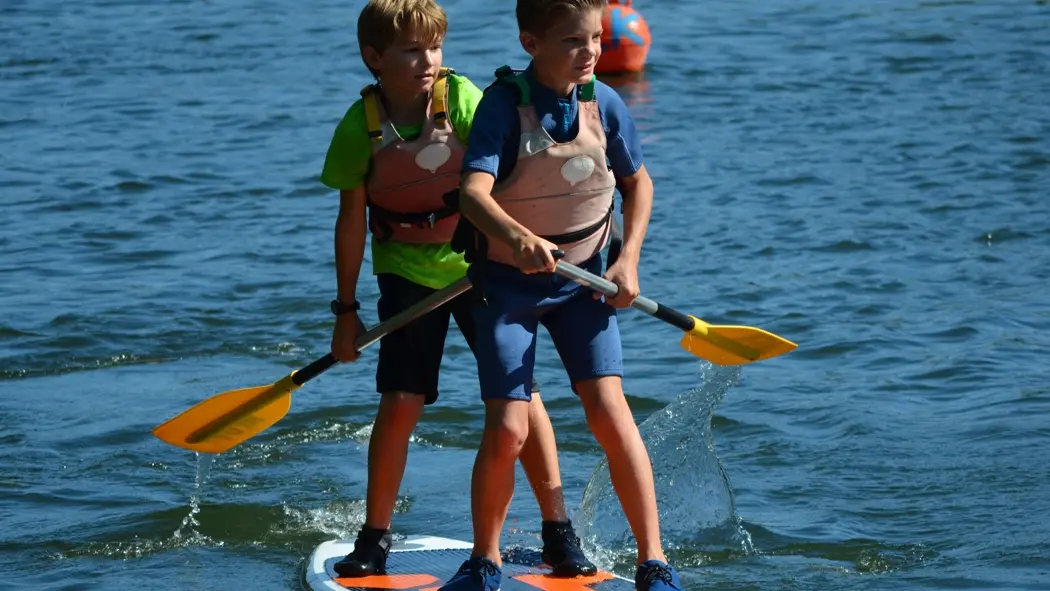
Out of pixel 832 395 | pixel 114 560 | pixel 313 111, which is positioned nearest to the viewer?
pixel 114 560

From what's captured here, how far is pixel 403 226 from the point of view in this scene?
14.5 ft

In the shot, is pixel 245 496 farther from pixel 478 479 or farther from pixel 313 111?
pixel 313 111

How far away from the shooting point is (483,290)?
4.06 metres

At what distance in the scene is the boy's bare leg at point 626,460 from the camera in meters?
4.08

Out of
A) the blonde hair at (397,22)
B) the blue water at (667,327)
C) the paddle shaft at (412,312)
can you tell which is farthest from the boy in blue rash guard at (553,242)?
the blue water at (667,327)

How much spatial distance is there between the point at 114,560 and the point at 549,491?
1.52 m

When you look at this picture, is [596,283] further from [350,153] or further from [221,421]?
[221,421]

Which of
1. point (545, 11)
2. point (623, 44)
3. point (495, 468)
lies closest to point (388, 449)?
point (495, 468)

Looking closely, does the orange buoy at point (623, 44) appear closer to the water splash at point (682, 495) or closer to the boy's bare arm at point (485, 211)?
the water splash at point (682, 495)

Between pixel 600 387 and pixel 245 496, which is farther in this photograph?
pixel 245 496

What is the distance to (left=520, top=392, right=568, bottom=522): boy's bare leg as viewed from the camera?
448 cm

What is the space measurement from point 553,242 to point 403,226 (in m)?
0.54

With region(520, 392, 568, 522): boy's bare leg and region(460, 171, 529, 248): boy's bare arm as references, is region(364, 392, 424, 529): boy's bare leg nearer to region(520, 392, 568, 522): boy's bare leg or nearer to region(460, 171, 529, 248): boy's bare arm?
region(520, 392, 568, 522): boy's bare leg

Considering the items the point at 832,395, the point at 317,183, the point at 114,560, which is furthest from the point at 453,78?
the point at 317,183
